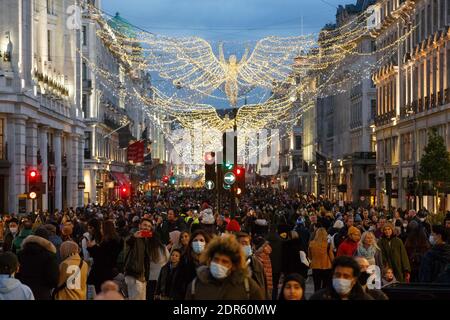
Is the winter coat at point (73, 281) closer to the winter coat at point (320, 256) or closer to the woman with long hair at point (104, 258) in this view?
the woman with long hair at point (104, 258)

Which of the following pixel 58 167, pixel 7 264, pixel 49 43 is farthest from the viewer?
pixel 49 43

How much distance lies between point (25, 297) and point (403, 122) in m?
55.1

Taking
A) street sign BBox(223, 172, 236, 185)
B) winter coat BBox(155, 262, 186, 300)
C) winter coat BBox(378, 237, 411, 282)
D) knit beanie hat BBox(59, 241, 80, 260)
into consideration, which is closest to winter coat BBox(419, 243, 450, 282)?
winter coat BBox(378, 237, 411, 282)

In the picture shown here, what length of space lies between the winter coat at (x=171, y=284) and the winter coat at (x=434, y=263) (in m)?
3.53

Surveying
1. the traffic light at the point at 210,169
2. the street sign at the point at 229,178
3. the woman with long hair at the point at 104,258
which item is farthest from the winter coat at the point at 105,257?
the traffic light at the point at 210,169

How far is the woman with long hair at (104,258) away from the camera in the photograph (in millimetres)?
16250

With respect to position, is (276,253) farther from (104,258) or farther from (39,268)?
(39,268)

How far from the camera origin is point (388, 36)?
71562 millimetres

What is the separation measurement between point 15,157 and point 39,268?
122 feet

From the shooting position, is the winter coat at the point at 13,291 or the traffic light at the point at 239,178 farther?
the traffic light at the point at 239,178

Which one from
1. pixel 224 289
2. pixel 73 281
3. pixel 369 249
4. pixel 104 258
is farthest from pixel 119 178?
pixel 224 289

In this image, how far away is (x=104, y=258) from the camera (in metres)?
16.6

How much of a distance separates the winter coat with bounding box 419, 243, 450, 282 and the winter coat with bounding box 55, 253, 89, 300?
4.49 meters

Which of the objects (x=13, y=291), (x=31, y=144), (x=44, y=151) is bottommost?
(x=13, y=291)
